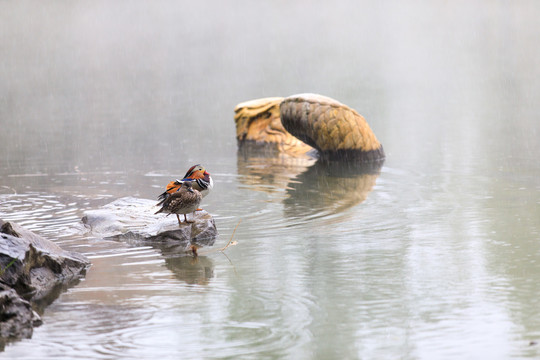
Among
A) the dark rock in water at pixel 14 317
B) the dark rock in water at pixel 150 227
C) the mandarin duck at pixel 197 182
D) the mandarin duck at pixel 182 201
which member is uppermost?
the mandarin duck at pixel 197 182

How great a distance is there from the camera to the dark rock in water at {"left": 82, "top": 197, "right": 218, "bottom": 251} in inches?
284

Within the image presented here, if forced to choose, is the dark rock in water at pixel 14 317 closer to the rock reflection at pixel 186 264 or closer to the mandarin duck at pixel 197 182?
the rock reflection at pixel 186 264

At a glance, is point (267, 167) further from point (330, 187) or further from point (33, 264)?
point (33, 264)

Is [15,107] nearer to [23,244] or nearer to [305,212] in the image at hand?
[305,212]

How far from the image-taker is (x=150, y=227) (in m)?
7.39

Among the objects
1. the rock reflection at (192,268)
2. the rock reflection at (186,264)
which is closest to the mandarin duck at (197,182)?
the rock reflection at (186,264)

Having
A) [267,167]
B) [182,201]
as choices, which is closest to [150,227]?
[182,201]

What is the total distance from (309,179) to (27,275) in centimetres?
646

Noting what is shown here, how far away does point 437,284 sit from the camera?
5.83 m

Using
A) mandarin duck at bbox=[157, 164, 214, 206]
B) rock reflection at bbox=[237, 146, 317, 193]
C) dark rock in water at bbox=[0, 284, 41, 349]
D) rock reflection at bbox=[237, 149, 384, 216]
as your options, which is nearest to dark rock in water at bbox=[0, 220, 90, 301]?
dark rock in water at bbox=[0, 284, 41, 349]

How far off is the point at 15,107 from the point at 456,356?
23124 millimetres

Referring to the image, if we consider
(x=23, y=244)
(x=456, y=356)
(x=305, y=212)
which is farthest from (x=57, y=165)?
(x=456, y=356)

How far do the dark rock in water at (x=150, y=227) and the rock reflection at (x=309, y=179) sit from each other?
1.56 metres

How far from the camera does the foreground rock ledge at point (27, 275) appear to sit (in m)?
4.78
